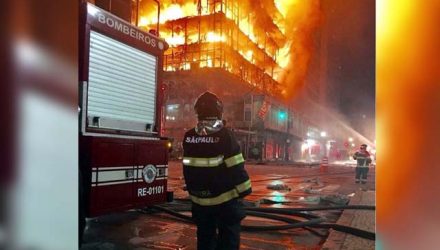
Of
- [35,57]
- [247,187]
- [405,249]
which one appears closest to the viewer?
[405,249]

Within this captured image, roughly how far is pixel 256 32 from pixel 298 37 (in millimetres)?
5958

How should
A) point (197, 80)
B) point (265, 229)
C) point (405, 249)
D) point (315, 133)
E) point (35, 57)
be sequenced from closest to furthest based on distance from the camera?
point (405, 249) → point (35, 57) → point (265, 229) → point (197, 80) → point (315, 133)

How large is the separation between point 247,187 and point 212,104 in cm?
75

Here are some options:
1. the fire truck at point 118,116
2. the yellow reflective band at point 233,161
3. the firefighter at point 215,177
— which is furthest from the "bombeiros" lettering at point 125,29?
the yellow reflective band at point 233,161

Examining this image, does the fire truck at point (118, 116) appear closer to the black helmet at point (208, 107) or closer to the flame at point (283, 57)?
the black helmet at point (208, 107)

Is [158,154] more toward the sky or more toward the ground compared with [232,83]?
more toward the ground

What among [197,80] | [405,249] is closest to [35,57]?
[405,249]

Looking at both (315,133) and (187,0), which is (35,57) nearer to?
(187,0)

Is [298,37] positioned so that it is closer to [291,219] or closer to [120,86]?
[291,219]

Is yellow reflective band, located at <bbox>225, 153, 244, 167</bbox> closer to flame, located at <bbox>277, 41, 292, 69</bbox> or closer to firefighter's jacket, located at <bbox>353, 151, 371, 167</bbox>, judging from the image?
firefighter's jacket, located at <bbox>353, 151, 371, 167</bbox>

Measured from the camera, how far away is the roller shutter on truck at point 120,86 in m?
4.88

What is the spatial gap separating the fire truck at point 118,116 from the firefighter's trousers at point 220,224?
5.16 ft

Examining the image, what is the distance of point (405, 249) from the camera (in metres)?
1.21

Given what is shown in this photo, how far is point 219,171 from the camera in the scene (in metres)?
3.28
